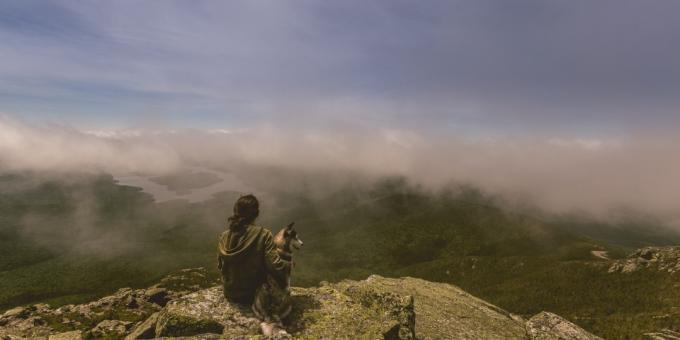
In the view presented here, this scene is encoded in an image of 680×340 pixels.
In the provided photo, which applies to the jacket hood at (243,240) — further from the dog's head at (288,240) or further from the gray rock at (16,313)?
the gray rock at (16,313)

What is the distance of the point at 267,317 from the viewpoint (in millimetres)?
14039

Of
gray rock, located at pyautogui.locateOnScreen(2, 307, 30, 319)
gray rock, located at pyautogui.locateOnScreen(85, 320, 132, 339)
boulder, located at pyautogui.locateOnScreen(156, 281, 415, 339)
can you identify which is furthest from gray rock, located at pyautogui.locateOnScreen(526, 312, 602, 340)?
gray rock, located at pyautogui.locateOnScreen(2, 307, 30, 319)

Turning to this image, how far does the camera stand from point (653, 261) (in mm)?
165625

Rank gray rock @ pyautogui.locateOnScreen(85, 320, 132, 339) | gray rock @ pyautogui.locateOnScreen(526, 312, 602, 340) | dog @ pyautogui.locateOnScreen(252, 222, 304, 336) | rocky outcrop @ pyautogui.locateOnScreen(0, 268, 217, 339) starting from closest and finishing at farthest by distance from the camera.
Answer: dog @ pyautogui.locateOnScreen(252, 222, 304, 336) → gray rock @ pyautogui.locateOnScreen(526, 312, 602, 340) → gray rock @ pyautogui.locateOnScreen(85, 320, 132, 339) → rocky outcrop @ pyautogui.locateOnScreen(0, 268, 217, 339)

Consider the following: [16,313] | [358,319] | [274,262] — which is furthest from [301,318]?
[16,313]

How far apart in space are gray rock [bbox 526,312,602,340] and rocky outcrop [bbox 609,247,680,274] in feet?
572

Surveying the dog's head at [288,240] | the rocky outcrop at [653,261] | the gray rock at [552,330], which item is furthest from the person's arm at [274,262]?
the rocky outcrop at [653,261]

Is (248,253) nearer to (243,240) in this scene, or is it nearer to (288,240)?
(243,240)

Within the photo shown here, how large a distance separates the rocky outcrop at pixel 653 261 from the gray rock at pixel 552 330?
572ft

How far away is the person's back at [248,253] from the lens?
1445 cm

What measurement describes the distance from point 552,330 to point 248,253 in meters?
20.0

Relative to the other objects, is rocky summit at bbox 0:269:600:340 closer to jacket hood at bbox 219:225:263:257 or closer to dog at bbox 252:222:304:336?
dog at bbox 252:222:304:336

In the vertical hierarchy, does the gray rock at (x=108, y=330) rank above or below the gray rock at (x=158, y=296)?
above

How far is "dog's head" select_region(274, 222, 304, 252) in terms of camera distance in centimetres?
1438
